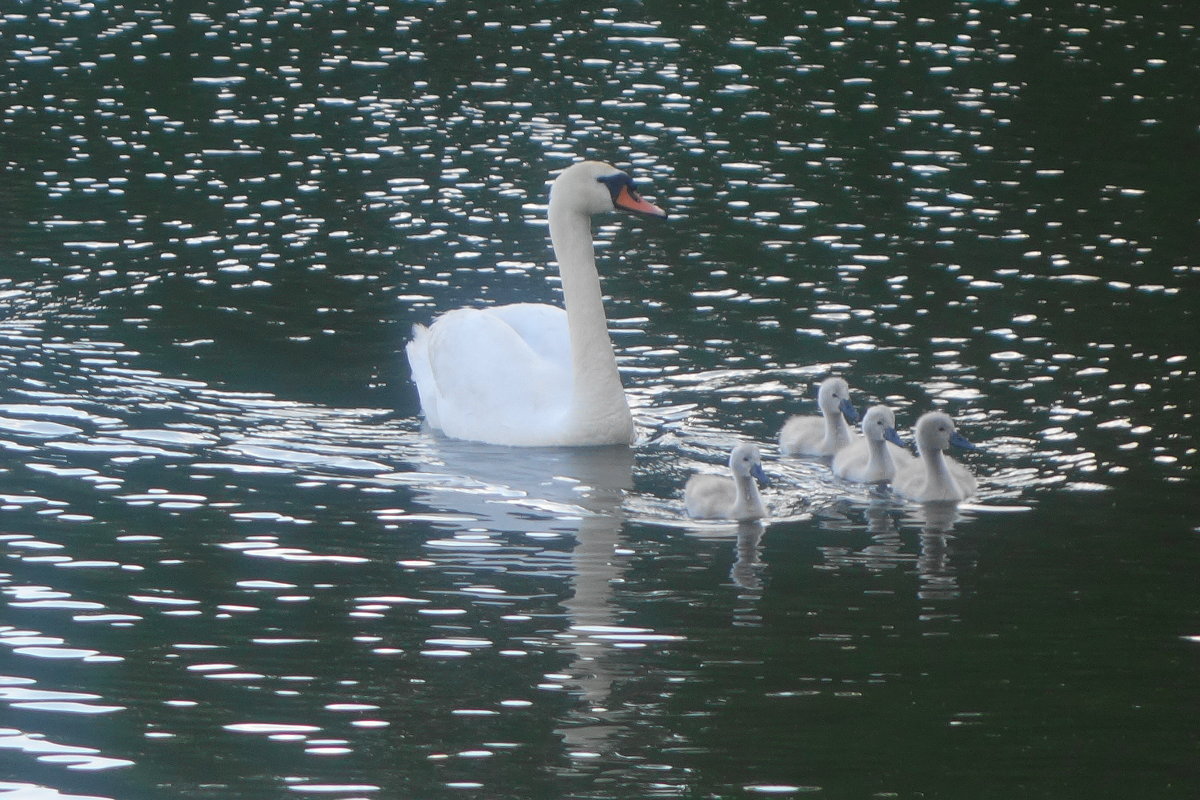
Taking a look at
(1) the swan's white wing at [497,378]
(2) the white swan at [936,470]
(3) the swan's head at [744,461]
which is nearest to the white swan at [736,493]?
(3) the swan's head at [744,461]

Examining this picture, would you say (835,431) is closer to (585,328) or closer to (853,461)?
(853,461)

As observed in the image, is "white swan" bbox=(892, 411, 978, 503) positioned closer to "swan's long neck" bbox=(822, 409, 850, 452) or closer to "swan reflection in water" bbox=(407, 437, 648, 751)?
"swan's long neck" bbox=(822, 409, 850, 452)

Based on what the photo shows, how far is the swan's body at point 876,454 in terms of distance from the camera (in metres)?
12.9

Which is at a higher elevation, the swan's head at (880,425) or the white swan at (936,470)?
the swan's head at (880,425)

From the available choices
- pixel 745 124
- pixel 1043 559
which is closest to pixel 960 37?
pixel 745 124

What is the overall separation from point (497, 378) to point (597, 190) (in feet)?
4.98

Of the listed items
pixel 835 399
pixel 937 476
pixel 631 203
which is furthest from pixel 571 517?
pixel 631 203

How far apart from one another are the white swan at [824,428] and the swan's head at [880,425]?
0.57m

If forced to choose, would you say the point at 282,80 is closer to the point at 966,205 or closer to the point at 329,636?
the point at 966,205

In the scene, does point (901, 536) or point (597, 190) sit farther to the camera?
point (597, 190)

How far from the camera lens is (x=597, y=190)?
13.8 meters

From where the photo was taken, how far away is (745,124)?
2530cm

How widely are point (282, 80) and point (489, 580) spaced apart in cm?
1953

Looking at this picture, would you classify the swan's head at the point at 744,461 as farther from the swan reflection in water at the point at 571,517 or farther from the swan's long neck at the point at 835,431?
the swan's long neck at the point at 835,431
